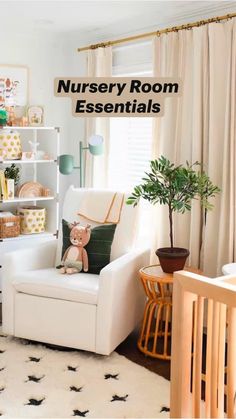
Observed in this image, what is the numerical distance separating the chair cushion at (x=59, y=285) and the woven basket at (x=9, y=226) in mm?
997

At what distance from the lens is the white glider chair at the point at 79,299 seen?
3365 mm

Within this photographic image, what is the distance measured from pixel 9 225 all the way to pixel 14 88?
1.22 m

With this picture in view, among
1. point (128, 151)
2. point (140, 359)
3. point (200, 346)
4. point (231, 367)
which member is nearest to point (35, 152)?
point (128, 151)

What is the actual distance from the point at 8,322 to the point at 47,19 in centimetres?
240

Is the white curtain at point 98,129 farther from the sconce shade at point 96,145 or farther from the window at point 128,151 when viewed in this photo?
the sconce shade at point 96,145

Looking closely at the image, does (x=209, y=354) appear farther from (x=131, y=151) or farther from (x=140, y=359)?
(x=131, y=151)

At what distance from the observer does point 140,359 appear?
347 cm

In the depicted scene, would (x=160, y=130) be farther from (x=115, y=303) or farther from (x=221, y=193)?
(x=115, y=303)

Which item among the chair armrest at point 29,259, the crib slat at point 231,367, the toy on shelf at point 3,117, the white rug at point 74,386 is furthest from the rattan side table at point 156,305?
the toy on shelf at point 3,117

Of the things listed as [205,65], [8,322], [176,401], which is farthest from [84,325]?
[205,65]

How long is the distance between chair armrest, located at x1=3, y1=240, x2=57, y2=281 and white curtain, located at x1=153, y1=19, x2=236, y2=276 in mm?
828

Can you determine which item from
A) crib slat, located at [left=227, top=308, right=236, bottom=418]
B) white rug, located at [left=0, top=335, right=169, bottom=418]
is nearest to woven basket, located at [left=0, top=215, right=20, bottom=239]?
white rug, located at [left=0, top=335, right=169, bottom=418]

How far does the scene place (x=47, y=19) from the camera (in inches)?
176

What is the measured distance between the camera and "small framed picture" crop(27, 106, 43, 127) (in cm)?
502
